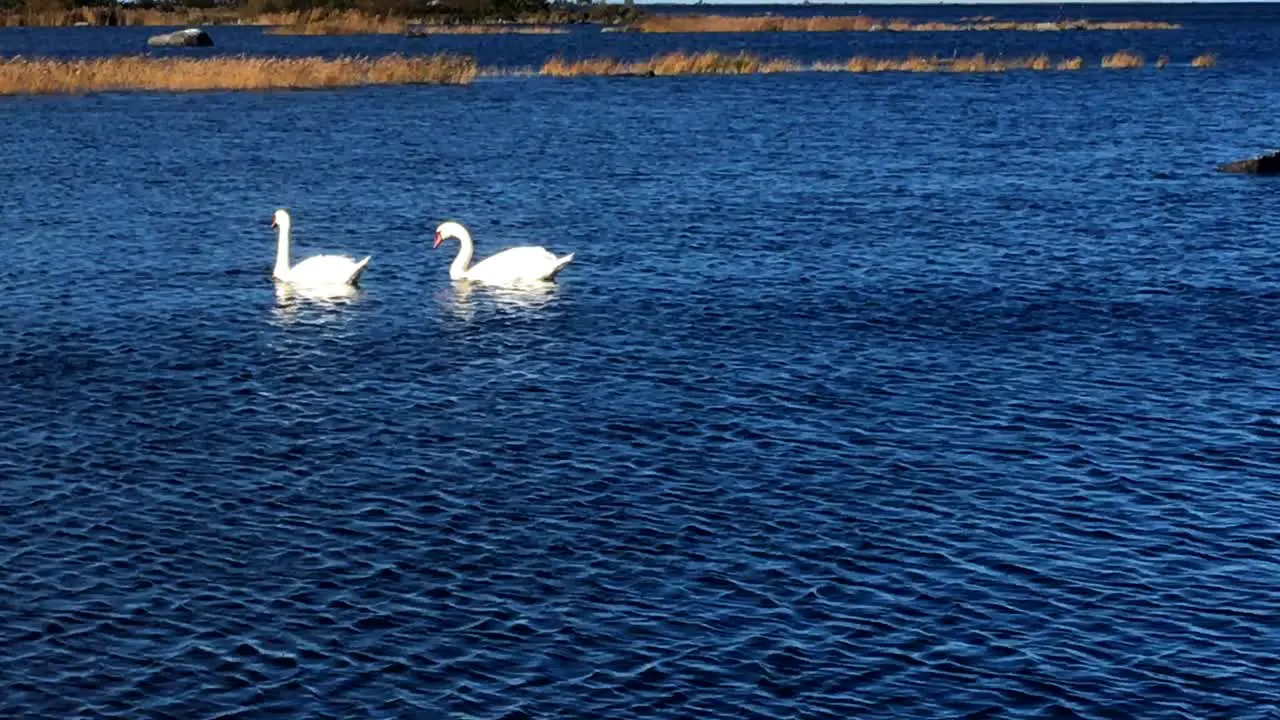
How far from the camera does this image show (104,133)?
194ft

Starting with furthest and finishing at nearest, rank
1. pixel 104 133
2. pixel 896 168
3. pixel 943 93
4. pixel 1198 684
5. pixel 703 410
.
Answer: pixel 943 93 < pixel 104 133 < pixel 896 168 < pixel 703 410 < pixel 1198 684

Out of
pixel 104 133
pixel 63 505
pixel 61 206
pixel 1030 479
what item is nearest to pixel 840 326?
pixel 1030 479

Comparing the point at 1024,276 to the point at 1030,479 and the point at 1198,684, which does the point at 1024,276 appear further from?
the point at 1198,684

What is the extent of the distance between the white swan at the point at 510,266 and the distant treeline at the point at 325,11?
117 meters

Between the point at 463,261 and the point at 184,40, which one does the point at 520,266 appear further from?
the point at 184,40

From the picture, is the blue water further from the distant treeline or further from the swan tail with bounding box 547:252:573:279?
the distant treeline

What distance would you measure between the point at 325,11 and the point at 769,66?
61135 mm

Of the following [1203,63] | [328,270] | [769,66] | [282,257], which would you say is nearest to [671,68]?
[769,66]

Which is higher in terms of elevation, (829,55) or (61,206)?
(829,55)

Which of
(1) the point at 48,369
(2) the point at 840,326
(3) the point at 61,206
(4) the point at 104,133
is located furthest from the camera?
(4) the point at 104,133

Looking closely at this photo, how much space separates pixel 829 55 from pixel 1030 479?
98671mm

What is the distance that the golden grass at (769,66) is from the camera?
9075cm

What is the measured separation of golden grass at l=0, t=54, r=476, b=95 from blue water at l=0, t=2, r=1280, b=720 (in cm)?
3066

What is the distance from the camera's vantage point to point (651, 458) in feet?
65.7
